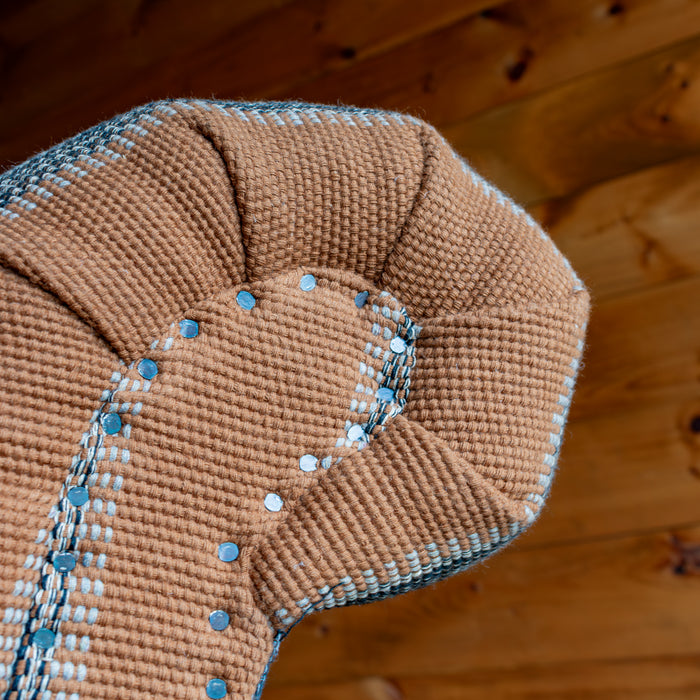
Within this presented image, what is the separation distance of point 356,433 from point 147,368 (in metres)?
0.14

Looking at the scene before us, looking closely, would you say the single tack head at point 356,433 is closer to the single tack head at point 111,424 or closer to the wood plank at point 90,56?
the single tack head at point 111,424

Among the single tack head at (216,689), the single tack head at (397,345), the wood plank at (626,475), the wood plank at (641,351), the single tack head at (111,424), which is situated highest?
the single tack head at (397,345)

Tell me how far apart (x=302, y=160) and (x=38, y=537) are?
275 millimetres

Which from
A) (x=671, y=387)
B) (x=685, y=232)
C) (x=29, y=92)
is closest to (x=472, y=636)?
(x=671, y=387)

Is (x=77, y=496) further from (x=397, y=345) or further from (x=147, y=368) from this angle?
(x=397, y=345)

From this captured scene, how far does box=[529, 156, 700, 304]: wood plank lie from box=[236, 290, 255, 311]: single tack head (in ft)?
2.06

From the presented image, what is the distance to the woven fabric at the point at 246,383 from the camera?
16.4 inches

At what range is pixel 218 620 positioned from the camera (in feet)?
1.44

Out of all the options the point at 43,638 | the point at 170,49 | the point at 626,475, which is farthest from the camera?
the point at 170,49

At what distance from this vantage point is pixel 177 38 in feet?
4.17

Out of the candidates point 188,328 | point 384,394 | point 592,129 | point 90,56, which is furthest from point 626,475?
point 90,56

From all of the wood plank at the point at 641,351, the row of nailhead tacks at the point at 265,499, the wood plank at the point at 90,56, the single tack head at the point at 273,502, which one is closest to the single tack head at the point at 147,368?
the row of nailhead tacks at the point at 265,499

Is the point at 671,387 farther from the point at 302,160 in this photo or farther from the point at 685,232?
the point at 302,160

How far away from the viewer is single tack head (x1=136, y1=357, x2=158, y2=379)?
0.44 meters
